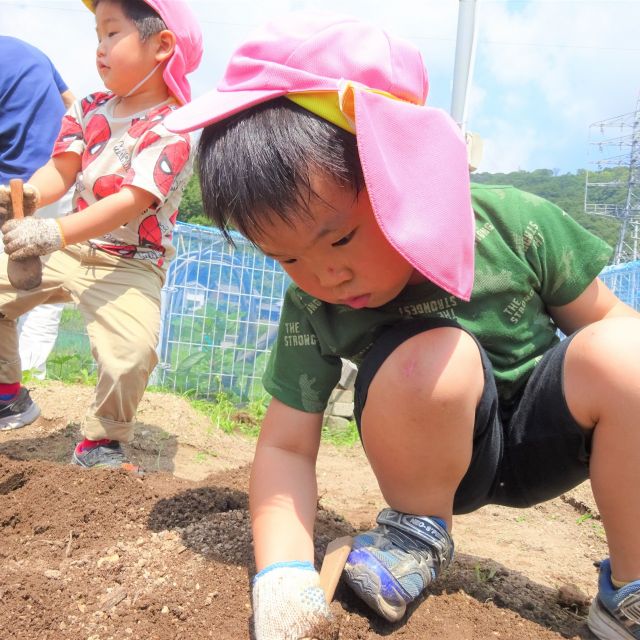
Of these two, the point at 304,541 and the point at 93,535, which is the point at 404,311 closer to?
the point at 304,541

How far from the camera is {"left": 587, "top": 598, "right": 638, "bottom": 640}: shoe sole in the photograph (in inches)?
53.6

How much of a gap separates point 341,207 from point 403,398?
39cm

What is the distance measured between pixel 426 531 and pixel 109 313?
1672mm

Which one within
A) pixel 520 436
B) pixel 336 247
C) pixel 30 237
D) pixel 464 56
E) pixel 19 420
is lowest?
pixel 19 420

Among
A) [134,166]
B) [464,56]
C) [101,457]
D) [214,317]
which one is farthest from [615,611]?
[214,317]

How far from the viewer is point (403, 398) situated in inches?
54.2

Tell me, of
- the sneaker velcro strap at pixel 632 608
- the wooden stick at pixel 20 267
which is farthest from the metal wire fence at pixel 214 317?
the sneaker velcro strap at pixel 632 608

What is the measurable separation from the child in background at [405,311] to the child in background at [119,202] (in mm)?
1196

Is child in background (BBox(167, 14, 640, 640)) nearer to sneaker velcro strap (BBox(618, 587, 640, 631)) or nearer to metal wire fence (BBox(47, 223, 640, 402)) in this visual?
sneaker velcro strap (BBox(618, 587, 640, 631))

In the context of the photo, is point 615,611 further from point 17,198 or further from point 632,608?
point 17,198

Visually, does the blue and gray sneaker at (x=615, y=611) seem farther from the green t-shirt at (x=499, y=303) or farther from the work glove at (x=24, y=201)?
the work glove at (x=24, y=201)

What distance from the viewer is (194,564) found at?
1527 millimetres

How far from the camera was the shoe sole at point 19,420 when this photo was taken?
10.5 feet

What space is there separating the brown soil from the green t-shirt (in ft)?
1.41
